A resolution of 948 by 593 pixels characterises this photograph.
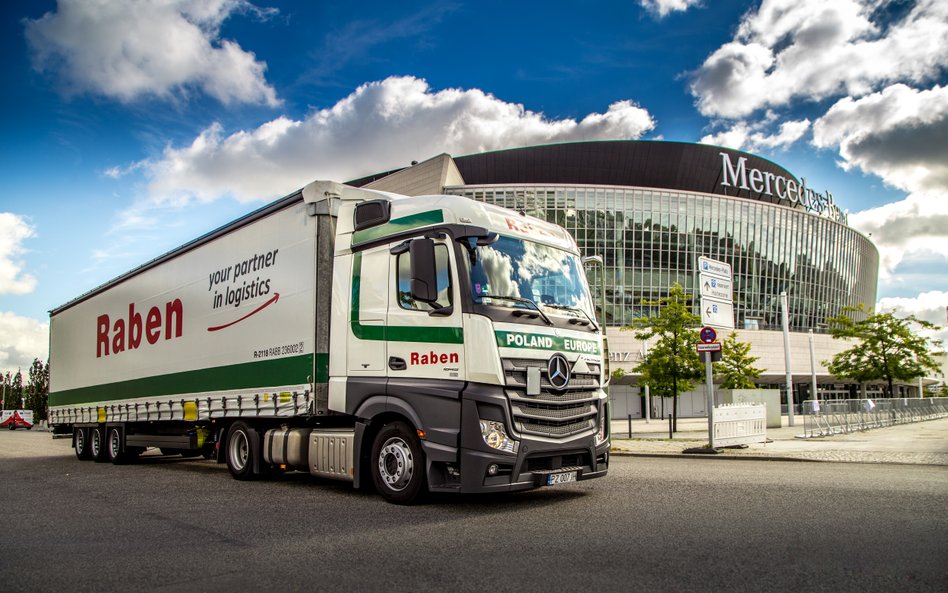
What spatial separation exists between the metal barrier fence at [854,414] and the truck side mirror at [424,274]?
19.4 m

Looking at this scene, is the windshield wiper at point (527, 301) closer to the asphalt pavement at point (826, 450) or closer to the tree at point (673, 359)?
the asphalt pavement at point (826, 450)

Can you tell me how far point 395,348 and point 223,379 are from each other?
4.51 meters

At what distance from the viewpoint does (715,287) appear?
19.1 metres

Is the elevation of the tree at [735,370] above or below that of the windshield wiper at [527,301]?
below

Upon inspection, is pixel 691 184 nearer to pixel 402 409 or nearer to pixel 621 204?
pixel 621 204

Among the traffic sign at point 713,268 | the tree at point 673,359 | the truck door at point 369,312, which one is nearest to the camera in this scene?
the truck door at point 369,312

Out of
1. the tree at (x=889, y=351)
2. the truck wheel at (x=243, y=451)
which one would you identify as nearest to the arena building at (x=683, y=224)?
the tree at (x=889, y=351)

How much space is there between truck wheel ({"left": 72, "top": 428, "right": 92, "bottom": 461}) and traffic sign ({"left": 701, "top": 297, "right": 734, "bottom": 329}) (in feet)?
51.0

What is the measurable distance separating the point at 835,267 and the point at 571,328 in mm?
75030

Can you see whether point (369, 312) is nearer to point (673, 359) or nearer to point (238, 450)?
point (238, 450)

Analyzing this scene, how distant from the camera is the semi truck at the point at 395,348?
300 inches

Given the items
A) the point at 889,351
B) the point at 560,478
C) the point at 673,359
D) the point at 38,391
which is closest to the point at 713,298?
the point at 673,359

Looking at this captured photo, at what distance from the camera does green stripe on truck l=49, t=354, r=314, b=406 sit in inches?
377

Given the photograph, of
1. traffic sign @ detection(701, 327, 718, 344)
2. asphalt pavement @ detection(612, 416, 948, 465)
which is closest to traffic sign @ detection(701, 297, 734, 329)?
traffic sign @ detection(701, 327, 718, 344)
